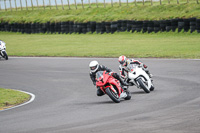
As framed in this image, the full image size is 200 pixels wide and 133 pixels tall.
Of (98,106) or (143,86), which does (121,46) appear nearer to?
(143,86)

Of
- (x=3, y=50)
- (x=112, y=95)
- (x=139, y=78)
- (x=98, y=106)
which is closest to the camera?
(x=98, y=106)

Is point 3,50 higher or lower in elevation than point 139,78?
lower

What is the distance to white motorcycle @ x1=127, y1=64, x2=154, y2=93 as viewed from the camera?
1310cm

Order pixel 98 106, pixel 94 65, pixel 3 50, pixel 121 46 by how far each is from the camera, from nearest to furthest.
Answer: pixel 98 106, pixel 94 65, pixel 3 50, pixel 121 46

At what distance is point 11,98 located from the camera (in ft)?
44.1

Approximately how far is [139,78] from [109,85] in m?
1.71

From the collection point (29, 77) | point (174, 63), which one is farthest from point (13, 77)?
point (174, 63)

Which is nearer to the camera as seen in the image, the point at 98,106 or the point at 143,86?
the point at 98,106

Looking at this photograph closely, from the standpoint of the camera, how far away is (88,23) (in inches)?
1665

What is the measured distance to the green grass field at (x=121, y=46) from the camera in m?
26.0

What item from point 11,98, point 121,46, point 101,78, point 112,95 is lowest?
point 121,46

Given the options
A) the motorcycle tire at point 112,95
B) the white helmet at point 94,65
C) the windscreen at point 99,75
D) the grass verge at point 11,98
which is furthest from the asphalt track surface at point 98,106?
the white helmet at point 94,65

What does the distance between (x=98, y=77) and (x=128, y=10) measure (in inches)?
1425

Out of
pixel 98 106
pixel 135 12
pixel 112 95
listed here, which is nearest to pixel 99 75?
pixel 112 95
